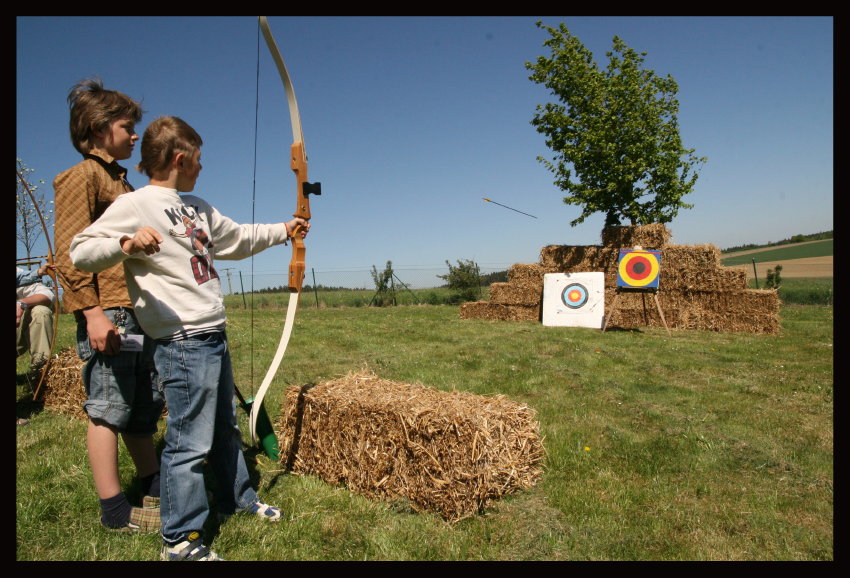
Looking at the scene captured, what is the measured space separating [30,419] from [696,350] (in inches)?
323

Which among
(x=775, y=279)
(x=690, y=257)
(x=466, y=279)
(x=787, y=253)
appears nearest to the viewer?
(x=690, y=257)

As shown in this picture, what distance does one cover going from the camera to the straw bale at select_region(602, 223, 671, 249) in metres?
12.1

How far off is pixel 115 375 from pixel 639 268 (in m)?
10.7

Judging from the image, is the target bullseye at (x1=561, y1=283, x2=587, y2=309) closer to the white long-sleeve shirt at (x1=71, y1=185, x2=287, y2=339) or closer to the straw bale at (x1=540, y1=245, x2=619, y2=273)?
the straw bale at (x1=540, y1=245, x2=619, y2=273)

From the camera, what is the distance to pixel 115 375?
2307 mm

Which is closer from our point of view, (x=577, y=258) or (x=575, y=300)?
(x=575, y=300)

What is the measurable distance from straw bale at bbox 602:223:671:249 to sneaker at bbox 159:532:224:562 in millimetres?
11729

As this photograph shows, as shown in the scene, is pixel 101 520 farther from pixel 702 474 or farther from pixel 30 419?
pixel 702 474

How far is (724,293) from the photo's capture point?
1124 centimetres

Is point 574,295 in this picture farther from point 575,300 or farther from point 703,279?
point 703,279

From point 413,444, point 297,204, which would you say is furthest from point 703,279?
point 297,204

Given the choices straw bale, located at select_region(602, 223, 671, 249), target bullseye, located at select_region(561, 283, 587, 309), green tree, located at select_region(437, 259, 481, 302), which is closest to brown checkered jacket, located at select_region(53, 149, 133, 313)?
target bullseye, located at select_region(561, 283, 587, 309)

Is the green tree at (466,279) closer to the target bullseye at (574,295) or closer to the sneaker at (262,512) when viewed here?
the target bullseye at (574,295)

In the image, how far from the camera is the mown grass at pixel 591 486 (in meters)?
2.34
